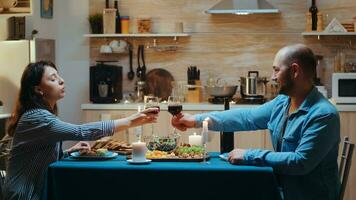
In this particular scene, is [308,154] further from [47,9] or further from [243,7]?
[47,9]

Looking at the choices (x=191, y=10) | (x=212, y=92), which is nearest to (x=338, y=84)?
(x=212, y=92)

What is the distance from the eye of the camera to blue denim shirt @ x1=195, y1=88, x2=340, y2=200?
9.70ft

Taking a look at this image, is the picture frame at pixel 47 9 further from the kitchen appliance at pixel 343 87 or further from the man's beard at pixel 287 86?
the man's beard at pixel 287 86

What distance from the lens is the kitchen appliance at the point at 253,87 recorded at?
612 cm

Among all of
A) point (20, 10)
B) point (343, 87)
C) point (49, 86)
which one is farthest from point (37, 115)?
point (343, 87)

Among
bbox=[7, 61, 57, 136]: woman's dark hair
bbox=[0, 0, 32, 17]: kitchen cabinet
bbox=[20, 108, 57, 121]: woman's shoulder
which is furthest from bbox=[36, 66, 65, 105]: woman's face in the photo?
bbox=[0, 0, 32, 17]: kitchen cabinet

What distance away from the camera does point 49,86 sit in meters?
3.39

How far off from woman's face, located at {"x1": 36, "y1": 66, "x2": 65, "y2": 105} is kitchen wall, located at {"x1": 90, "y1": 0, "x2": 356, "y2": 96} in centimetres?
330

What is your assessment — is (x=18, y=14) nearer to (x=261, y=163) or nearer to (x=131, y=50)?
(x=131, y=50)

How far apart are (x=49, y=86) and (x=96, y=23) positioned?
129 inches

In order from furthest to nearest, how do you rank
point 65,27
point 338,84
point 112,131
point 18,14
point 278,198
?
point 65,27 < point 338,84 < point 18,14 < point 112,131 < point 278,198

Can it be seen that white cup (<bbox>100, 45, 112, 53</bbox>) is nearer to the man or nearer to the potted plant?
the potted plant

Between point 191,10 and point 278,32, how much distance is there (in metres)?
0.95

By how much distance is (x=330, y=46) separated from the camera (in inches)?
251
